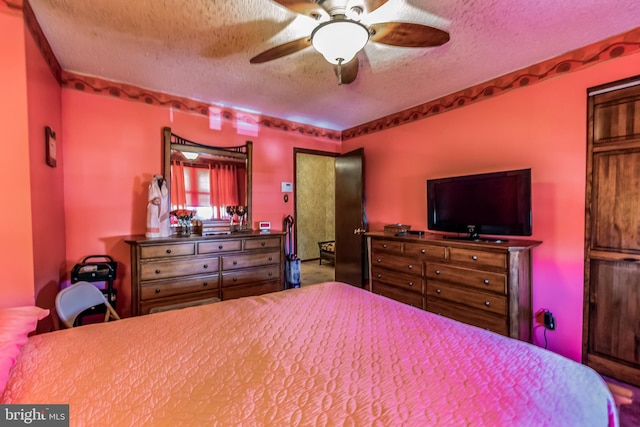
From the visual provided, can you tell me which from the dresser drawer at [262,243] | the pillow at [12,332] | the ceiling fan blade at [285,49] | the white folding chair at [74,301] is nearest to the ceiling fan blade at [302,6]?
the ceiling fan blade at [285,49]

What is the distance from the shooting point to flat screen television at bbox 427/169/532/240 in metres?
2.30

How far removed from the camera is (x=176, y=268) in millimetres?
2627

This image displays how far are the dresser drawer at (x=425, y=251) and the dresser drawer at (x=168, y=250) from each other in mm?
2093

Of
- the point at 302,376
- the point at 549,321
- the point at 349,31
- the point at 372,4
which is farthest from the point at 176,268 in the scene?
the point at 549,321

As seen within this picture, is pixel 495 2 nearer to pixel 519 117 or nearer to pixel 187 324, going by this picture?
pixel 519 117

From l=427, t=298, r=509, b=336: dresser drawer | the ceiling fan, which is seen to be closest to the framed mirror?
the ceiling fan

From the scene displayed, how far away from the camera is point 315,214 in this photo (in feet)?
21.9

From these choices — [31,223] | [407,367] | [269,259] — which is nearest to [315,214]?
[269,259]

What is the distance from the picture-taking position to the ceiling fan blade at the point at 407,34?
5.15ft

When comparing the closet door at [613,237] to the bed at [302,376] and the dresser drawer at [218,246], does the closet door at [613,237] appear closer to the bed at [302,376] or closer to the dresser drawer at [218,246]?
the bed at [302,376]

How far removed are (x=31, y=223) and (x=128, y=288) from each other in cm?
133

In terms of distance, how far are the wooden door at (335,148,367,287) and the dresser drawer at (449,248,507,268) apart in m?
1.50

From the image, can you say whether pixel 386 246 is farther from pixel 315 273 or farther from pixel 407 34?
pixel 315 273

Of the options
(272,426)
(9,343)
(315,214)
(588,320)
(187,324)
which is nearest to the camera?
(272,426)
